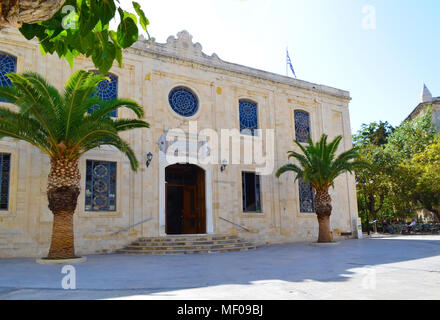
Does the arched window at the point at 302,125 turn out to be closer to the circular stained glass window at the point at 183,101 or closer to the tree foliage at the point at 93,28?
the circular stained glass window at the point at 183,101

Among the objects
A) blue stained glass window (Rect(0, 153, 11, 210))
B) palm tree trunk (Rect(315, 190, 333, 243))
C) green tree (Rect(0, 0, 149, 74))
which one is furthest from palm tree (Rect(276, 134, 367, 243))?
green tree (Rect(0, 0, 149, 74))

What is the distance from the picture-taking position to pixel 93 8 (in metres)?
2.27

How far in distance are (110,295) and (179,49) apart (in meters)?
13.8

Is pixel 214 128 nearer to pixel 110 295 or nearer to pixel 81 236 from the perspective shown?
pixel 81 236

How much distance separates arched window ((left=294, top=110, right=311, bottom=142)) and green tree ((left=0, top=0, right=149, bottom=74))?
18.2 metres

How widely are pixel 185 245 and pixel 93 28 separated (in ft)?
39.0

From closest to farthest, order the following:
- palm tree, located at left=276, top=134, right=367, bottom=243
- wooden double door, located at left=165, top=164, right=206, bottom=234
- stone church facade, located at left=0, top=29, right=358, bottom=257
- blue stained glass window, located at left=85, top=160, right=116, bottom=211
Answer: stone church facade, located at left=0, top=29, right=358, bottom=257 < blue stained glass window, located at left=85, top=160, right=116, bottom=211 < palm tree, located at left=276, top=134, right=367, bottom=243 < wooden double door, located at left=165, top=164, right=206, bottom=234

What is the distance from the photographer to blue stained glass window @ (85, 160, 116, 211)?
14.1m

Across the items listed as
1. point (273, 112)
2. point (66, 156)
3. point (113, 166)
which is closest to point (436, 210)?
point (273, 112)

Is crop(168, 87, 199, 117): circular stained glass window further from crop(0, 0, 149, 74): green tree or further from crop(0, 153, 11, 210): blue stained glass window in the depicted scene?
crop(0, 0, 149, 74): green tree

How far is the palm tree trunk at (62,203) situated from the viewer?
428 inches

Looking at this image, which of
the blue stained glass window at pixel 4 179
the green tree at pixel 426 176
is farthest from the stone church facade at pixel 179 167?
the green tree at pixel 426 176

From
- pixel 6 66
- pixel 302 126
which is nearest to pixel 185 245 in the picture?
pixel 6 66

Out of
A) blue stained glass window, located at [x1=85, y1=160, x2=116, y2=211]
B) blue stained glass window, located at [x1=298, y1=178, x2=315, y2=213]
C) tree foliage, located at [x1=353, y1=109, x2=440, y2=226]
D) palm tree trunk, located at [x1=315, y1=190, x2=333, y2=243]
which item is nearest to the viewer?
blue stained glass window, located at [x1=85, y1=160, x2=116, y2=211]
